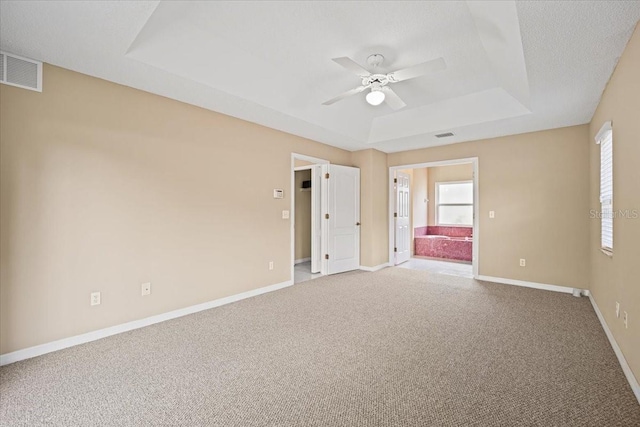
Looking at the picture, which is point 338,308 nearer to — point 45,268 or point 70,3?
point 45,268

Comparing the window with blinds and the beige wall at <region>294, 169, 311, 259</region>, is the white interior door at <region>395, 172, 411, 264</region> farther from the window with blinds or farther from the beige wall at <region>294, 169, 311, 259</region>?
the window with blinds

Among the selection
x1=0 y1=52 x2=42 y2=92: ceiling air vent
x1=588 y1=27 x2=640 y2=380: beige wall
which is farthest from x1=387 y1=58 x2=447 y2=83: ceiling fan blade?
x1=0 y1=52 x2=42 y2=92: ceiling air vent

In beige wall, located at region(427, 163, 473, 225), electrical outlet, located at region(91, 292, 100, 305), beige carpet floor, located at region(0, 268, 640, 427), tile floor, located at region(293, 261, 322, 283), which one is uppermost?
beige wall, located at region(427, 163, 473, 225)

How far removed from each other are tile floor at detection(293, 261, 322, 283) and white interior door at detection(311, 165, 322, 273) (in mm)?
174

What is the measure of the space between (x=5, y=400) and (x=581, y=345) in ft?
14.6

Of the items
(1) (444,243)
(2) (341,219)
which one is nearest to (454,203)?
(1) (444,243)

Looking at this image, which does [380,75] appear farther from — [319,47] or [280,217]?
[280,217]

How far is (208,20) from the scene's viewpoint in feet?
8.14

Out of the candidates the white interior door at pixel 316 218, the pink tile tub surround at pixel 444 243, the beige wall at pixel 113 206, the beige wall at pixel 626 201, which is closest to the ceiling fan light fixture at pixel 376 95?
the beige wall at pixel 626 201

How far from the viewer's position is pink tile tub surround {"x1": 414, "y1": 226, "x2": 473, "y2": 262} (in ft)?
23.4

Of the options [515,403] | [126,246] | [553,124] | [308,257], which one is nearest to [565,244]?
[553,124]

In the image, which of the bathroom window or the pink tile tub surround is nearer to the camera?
the pink tile tub surround

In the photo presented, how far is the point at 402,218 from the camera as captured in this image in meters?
6.70

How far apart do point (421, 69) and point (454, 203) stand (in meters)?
6.76
